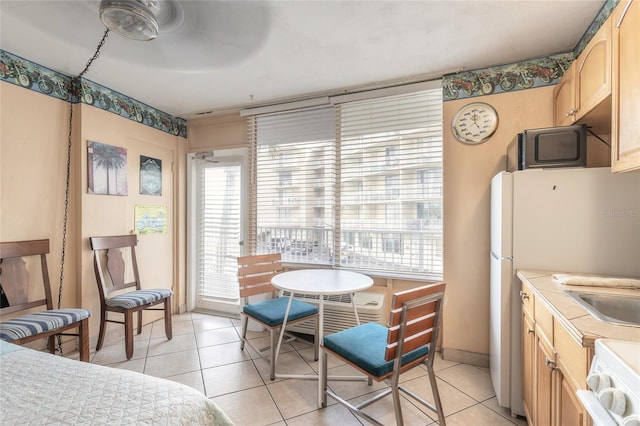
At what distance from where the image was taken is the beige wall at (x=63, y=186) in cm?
221

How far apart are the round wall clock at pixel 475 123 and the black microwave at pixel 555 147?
580 millimetres

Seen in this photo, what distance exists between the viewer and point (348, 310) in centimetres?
261

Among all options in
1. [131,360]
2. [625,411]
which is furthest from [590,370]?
[131,360]

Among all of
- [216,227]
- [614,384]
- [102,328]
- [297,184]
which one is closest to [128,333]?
[102,328]

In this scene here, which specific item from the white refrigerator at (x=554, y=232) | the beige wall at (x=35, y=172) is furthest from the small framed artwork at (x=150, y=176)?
the white refrigerator at (x=554, y=232)

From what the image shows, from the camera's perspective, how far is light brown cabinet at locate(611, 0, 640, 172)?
120 centimetres

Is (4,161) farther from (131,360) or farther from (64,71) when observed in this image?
(131,360)

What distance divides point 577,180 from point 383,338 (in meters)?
1.42

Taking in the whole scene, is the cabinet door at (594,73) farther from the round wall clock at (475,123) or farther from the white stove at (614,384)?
the white stove at (614,384)

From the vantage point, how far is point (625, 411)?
0.70 meters

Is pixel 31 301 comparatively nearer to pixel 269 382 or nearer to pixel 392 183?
pixel 269 382

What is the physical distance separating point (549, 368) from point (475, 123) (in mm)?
1842

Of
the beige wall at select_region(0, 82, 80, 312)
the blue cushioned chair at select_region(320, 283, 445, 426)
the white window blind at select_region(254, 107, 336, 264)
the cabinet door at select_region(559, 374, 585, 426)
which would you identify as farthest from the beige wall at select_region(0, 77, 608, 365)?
the cabinet door at select_region(559, 374, 585, 426)

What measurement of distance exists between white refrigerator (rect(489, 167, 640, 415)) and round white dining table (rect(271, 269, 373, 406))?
89 centimetres
